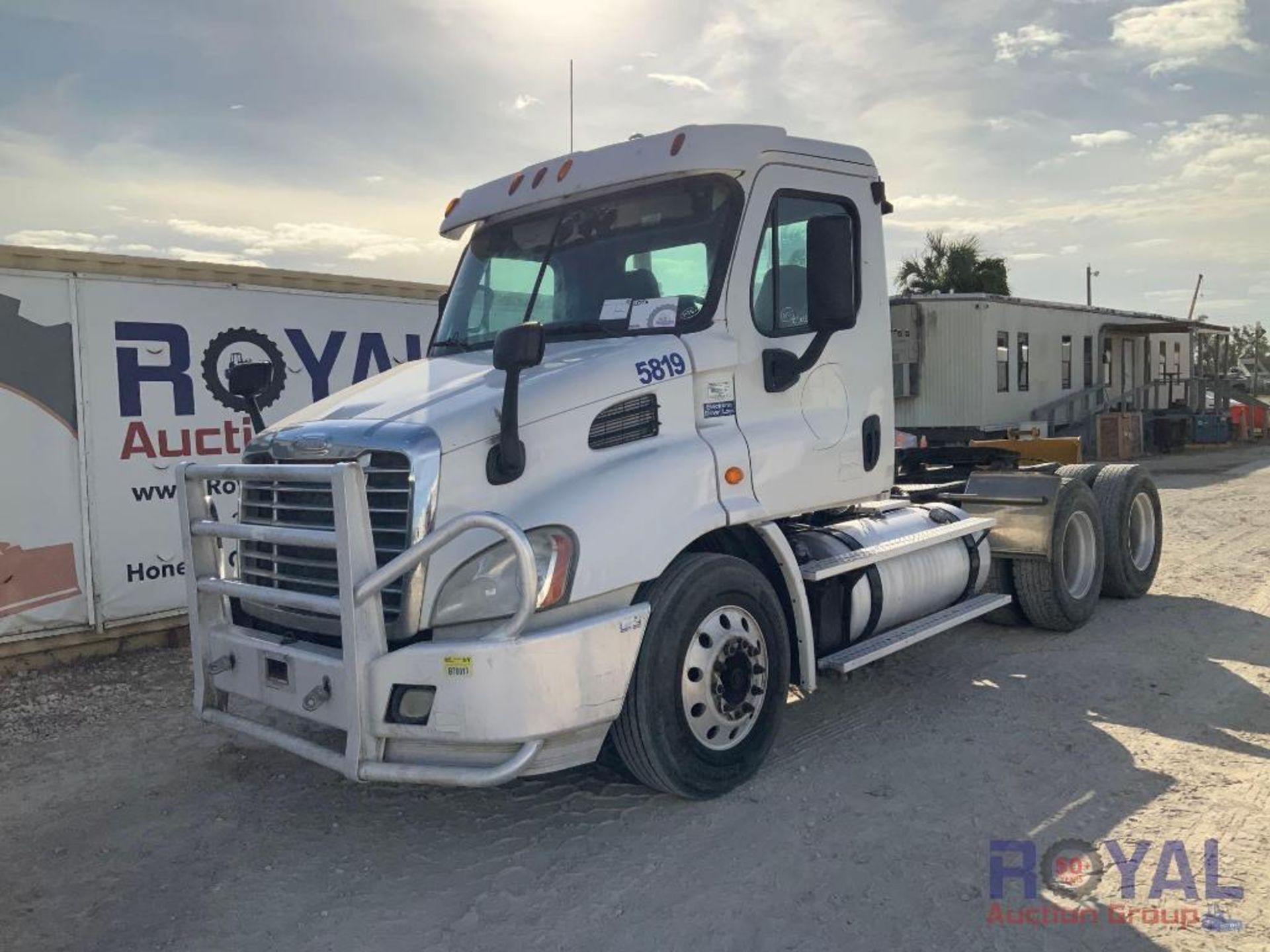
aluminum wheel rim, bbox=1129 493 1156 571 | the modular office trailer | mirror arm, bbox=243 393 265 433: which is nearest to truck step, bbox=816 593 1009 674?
aluminum wheel rim, bbox=1129 493 1156 571

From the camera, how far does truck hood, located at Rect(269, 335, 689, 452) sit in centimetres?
401

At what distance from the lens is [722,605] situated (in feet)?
14.6

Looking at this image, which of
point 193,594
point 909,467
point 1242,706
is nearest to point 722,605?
point 193,594

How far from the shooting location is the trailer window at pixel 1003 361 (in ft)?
74.6

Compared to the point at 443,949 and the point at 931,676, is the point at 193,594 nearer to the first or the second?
the point at 443,949

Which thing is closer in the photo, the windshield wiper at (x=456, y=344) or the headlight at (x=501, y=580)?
the headlight at (x=501, y=580)

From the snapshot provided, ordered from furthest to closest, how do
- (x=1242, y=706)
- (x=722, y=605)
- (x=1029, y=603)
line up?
1. (x=1029, y=603)
2. (x=1242, y=706)
3. (x=722, y=605)

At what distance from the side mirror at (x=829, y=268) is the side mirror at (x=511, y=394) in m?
1.49

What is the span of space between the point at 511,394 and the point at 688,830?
194 centimetres

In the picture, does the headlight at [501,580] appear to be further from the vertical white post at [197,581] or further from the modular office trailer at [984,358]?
the modular office trailer at [984,358]

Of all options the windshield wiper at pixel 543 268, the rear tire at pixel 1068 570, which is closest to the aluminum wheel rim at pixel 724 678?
the windshield wiper at pixel 543 268

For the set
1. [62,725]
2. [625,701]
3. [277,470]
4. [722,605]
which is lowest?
[62,725]

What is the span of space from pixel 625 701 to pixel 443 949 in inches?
46.3

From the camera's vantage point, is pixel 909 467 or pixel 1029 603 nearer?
pixel 1029 603
